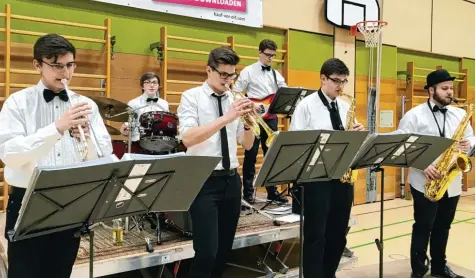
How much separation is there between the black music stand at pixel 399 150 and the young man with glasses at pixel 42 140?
1807mm

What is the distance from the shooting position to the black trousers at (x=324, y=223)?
10.1 ft

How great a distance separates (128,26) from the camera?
5316 mm

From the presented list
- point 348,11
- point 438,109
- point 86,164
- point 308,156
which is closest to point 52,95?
point 86,164

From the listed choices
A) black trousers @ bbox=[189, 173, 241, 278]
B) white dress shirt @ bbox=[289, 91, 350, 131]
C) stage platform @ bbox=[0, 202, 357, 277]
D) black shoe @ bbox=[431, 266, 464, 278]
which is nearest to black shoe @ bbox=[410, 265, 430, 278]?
black shoe @ bbox=[431, 266, 464, 278]

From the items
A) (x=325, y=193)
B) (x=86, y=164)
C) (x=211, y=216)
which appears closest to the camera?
(x=86, y=164)

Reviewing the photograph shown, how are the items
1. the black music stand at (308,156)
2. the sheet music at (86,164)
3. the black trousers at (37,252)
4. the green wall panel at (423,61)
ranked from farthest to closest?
the green wall panel at (423,61)
the black music stand at (308,156)
the black trousers at (37,252)
the sheet music at (86,164)

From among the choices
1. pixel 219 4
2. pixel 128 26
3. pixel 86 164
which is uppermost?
pixel 219 4

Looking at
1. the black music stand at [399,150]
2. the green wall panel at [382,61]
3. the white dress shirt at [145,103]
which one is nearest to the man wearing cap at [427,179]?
the black music stand at [399,150]

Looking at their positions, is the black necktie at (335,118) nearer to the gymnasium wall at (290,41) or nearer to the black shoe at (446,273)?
the black shoe at (446,273)

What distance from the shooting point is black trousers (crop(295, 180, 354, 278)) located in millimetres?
3074

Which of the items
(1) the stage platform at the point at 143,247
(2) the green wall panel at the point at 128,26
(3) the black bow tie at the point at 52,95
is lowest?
(1) the stage platform at the point at 143,247

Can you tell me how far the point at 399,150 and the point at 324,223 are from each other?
0.80 m

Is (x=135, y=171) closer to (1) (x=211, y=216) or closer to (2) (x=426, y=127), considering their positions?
(1) (x=211, y=216)

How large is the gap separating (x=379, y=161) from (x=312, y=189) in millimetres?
625
